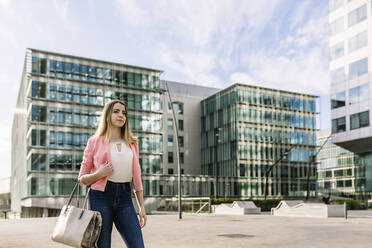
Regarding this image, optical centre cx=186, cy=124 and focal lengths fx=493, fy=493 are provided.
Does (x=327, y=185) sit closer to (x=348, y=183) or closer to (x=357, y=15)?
(x=348, y=183)

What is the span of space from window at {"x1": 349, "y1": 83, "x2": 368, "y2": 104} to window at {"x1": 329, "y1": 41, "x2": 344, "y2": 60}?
4.45m

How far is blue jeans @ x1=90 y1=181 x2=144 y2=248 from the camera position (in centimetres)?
399

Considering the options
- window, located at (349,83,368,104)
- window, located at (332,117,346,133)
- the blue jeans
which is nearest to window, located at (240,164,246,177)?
window, located at (332,117,346,133)

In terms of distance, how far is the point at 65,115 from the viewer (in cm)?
5631

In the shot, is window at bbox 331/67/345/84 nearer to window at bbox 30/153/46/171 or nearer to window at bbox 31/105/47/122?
window at bbox 31/105/47/122

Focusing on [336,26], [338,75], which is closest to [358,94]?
[338,75]

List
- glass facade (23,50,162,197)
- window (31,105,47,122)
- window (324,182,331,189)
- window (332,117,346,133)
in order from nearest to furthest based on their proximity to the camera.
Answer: window (332,117,346,133) < glass facade (23,50,162,197) < window (31,105,47,122) < window (324,182,331,189)

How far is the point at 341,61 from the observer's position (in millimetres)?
52688

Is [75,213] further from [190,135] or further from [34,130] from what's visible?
[190,135]

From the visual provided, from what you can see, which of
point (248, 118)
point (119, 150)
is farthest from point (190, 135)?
point (119, 150)

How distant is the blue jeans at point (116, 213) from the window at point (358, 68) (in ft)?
161

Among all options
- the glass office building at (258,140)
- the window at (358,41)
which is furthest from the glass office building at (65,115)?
the window at (358,41)

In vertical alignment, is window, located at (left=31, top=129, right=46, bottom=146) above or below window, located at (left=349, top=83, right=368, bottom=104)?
below

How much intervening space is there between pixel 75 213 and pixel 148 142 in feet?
189
